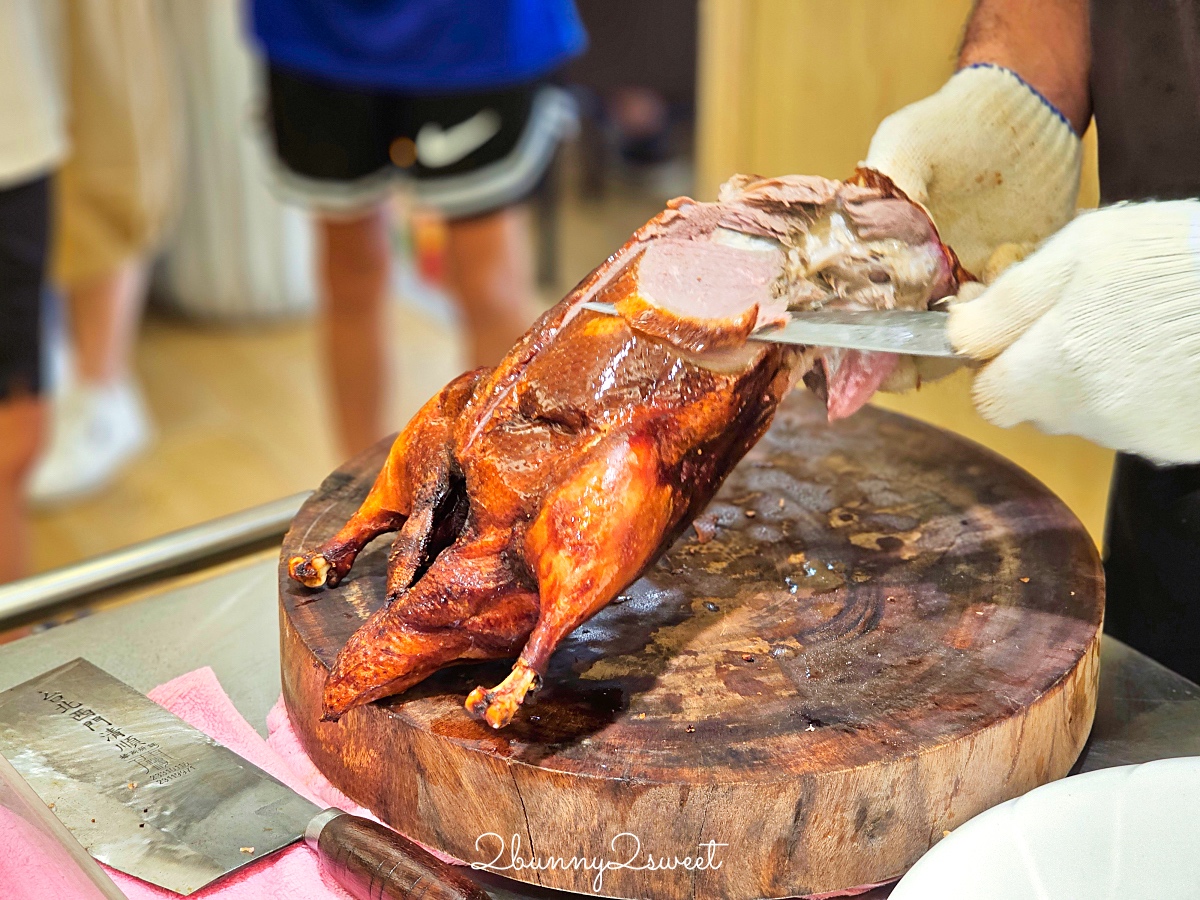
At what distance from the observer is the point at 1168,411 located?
0.94m

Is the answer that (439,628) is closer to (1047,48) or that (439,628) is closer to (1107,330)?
(1107,330)

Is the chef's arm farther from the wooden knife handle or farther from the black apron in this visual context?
the wooden knife handle

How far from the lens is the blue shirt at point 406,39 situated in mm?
2348

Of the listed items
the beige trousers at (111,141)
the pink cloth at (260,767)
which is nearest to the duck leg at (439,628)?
the pink cloth at (260,767)

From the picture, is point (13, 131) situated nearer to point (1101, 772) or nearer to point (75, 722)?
point (75, 722)

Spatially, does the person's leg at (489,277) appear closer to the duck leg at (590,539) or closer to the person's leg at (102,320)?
the person's leg at (102,320)

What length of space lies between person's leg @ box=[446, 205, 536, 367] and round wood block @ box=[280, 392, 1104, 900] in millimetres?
1455

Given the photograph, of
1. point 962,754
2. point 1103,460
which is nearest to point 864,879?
point 962,754

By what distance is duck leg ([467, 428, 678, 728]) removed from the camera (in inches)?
35.1

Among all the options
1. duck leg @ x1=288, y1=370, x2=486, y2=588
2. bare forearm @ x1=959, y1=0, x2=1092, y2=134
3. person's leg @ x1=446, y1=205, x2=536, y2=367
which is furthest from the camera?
person's leg @ x1=446, y1=205, x2=536, y2=367

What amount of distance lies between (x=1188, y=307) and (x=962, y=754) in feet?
1.23

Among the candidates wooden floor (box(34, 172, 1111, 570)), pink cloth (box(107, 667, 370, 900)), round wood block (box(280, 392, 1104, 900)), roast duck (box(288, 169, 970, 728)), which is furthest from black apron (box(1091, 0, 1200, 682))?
wooden floor (box(34, 172, 1111, 570))

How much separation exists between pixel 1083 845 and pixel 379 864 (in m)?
0.48

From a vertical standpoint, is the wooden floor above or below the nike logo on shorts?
below
